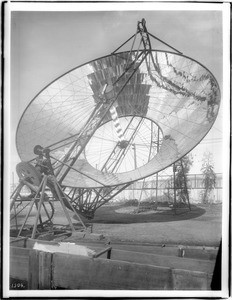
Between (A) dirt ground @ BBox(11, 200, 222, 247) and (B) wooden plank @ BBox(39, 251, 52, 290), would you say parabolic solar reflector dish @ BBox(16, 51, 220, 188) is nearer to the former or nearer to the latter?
(A) dirt ground @ BBox(11, 200, 222, 247)

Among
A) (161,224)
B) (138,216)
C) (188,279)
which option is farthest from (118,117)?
(188,279)

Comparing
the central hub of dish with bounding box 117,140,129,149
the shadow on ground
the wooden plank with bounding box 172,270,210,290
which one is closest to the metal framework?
the central hub of dish with bounding box 117,140,129,149

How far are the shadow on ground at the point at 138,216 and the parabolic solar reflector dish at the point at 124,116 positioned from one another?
0.87m

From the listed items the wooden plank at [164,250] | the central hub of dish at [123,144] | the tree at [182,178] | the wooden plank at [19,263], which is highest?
the central hub of dish at [123,144]

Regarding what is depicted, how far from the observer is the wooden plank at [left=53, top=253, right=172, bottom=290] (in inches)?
153

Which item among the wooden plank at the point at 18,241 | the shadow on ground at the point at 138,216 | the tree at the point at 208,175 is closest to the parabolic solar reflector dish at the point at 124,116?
the tree at the point at 208,175

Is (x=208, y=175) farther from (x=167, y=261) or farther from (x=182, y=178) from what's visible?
(x=167, y=261)

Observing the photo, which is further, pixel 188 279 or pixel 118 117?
pixel 118 117

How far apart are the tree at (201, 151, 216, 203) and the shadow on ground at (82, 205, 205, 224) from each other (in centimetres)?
46

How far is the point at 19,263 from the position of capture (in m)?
4.66

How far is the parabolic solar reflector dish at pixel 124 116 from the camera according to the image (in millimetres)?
5543

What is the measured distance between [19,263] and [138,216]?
2.63 metres

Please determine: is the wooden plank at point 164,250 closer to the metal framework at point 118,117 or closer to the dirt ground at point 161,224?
the dirt ground at point 161,224

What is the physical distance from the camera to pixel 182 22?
4953mm
